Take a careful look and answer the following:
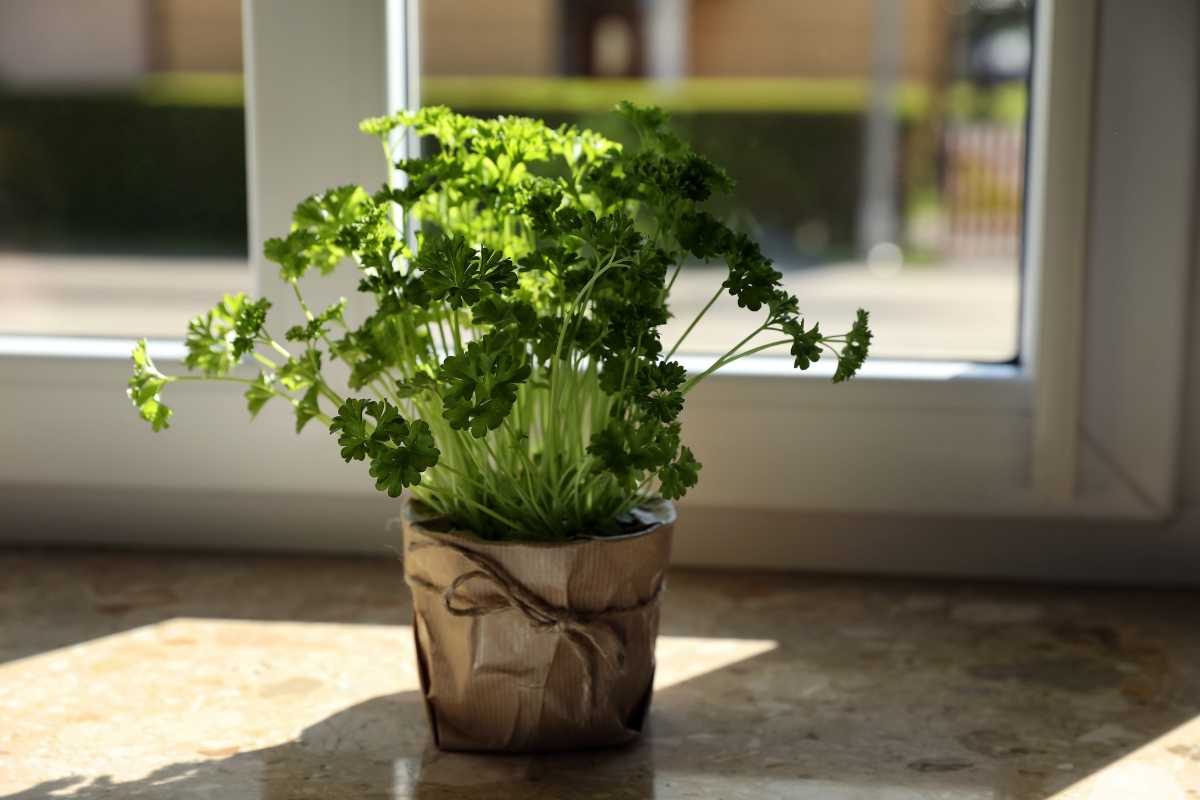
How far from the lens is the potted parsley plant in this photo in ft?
2.51

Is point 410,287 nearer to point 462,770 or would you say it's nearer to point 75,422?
point 462,770

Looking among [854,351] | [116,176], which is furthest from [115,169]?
[854,351]

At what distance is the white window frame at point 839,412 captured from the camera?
3.64ft

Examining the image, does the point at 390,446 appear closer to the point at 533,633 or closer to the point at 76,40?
the point at 533,633

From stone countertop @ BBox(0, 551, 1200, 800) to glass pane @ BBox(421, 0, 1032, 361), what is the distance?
0.27 meters

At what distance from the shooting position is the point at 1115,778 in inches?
31.7

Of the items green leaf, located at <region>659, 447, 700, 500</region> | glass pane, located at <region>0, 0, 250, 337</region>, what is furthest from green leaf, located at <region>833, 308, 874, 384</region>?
glass pane, located at <region>0, 0, 250, 337</region>

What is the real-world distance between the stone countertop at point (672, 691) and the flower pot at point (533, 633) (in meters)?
0.02

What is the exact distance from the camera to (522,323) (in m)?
0.78

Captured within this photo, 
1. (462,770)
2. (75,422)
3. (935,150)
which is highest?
(935,150)

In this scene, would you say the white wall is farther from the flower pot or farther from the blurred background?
the flower pot

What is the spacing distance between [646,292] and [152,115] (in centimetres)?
74

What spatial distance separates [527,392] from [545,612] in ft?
0.49

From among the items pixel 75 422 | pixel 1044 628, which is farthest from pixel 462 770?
pixel 75 422
